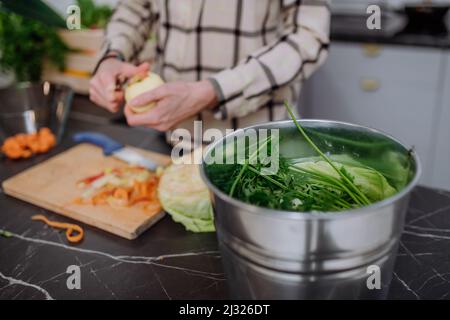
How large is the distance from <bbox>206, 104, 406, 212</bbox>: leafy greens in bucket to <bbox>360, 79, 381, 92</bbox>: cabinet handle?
1.46 m

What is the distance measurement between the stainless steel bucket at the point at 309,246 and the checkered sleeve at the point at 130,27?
2.62 ft

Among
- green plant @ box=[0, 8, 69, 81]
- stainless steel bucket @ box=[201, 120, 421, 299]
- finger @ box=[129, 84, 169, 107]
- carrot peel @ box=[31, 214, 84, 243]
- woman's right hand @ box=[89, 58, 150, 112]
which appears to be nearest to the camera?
stainless steel bucket @ box=[201, 120, 421, 299]

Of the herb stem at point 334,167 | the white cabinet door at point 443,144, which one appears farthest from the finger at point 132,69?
the white cabinet door at point 443,144

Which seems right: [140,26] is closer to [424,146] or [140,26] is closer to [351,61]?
[351,61]

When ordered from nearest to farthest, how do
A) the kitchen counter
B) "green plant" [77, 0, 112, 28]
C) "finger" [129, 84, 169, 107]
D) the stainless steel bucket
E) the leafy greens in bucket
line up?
1. the stainless steel bucket
2. the leafy greens in bucket
3. the kitchen counter
4. "finger" [129, 84, 169, 107]
5. "green plant" [77, 0, 112, 28]

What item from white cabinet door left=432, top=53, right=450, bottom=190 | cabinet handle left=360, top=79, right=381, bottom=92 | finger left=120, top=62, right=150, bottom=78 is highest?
finger left=120, top=62, right=150, bottom=78

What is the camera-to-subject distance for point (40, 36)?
1.81 metres

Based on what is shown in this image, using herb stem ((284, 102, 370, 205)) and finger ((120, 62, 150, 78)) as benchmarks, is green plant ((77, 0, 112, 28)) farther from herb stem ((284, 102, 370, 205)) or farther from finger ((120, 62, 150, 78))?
herb stem ((284, 102, 370, 205))

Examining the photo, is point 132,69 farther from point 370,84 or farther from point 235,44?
point 370,84

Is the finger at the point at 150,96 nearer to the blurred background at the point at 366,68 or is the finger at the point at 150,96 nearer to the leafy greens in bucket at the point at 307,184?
the leafy greens in bucket at the point at 307,184

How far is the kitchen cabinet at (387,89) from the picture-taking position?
1.99 m

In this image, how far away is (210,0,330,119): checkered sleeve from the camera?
110 cm

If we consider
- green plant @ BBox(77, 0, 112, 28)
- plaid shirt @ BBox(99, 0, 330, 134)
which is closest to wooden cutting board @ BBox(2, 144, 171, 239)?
plaid shirt @ BBox(99, 0, 330, 134)
